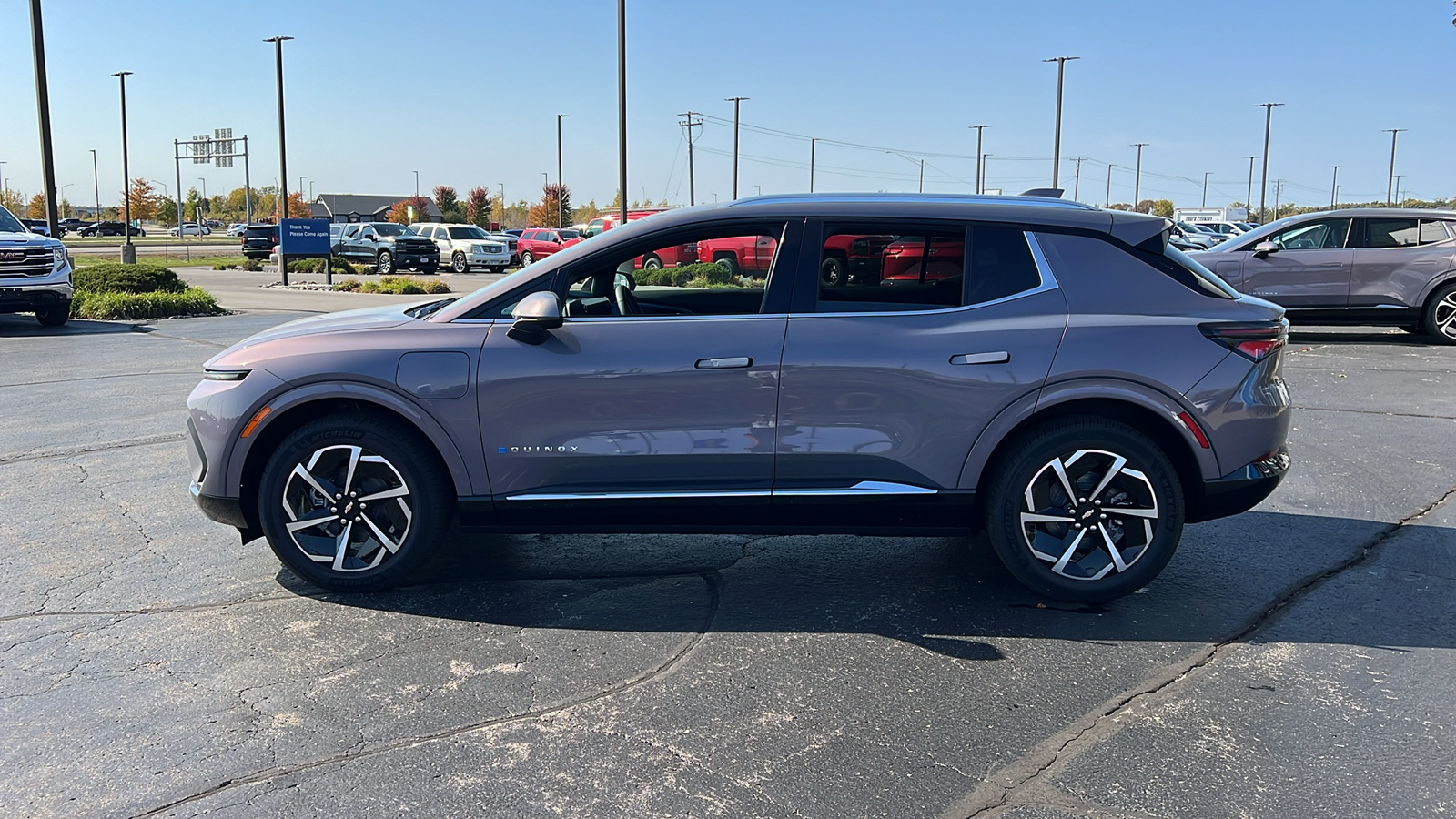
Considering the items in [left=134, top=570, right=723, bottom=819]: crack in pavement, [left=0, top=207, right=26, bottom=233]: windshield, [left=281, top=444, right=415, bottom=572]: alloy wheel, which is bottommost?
[left=134, top=570, right=723, bottom=819]: crack in pavement

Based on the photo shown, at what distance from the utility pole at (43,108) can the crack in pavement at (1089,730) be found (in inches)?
881

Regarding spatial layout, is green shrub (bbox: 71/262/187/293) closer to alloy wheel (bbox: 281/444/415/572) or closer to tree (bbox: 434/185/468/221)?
alloy wheel (bbox: 281/444/415/572)

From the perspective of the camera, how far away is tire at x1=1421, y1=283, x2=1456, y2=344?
14.5 meters

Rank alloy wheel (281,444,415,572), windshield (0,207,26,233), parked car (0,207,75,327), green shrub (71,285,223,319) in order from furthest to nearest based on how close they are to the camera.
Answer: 1. green shrub (71,285,223,319)
2. windshield (0,207,26,233)
3. parked car (0,207,75,327)
4. alloy wheel (281,444,415,572)

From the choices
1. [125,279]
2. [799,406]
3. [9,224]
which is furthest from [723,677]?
[125,279]

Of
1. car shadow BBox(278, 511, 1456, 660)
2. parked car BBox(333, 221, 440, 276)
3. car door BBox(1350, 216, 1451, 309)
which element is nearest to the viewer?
car shadow BBox(278, 511, 1456, 660)

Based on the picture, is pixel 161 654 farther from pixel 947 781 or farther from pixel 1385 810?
pixel 1385 810

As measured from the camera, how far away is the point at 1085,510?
477cm

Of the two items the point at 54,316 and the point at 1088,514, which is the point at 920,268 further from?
the point at 54,316

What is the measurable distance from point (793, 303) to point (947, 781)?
213cm

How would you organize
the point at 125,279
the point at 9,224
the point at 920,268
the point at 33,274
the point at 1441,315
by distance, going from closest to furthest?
the point at 920,268
the point at 1441,315
the point at 33,274
the point at 9,224
the point at 125,279

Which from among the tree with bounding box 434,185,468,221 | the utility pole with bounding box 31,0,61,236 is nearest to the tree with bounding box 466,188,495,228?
the tree with bounding box 434,185,468,221

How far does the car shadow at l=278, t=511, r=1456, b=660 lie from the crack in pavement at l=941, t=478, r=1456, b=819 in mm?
46

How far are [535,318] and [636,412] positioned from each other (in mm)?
565
